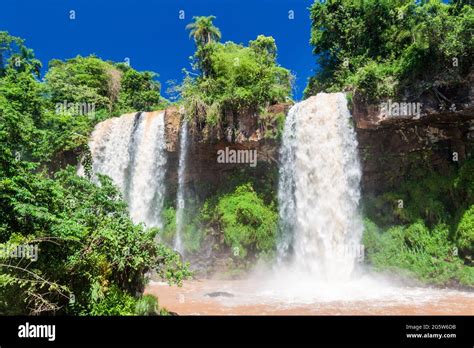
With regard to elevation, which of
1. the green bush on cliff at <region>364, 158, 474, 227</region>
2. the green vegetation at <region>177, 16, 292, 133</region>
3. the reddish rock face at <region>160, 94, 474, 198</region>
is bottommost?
the green bush on cliff at <region>364, 158, 474, 227</region>

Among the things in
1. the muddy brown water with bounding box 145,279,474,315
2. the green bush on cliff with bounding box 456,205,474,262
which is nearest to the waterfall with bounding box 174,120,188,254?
the muddy brown water with bounding box 145,279,474,315

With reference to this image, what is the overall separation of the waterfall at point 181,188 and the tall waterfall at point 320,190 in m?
5.73

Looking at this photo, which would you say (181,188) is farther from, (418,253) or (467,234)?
(467,234)

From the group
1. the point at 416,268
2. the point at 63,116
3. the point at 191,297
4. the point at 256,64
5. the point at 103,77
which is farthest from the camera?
the point at 103,77

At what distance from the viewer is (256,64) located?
22438mm

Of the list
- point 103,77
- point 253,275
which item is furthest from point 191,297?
point 103,77

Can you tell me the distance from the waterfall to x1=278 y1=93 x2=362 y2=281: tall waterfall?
573 centimetres

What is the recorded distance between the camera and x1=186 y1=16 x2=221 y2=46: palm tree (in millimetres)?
33406

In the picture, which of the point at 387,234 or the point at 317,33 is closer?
the point at 387,234

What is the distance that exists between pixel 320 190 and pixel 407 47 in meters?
7.42

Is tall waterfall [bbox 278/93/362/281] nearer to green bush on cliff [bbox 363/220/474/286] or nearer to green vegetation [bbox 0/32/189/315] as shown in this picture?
green bush on cliff [bbox 363/220/474/286]
